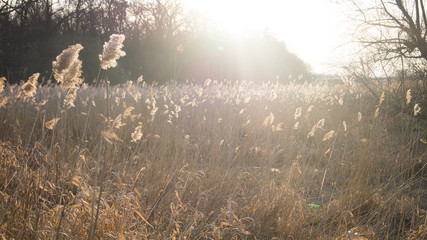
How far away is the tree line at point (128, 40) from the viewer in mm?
14375

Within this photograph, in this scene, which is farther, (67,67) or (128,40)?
(128,40)

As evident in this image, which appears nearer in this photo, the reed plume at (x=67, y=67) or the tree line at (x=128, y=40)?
the reed plume at (x=67, y=67)

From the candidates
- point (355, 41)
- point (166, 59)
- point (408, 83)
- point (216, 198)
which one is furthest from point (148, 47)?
point (216, 198)

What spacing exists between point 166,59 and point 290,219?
17.6 m

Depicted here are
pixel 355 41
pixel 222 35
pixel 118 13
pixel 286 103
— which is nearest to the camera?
pixel 286 103

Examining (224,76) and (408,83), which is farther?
(224,76)

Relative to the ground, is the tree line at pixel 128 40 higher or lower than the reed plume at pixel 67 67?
higher

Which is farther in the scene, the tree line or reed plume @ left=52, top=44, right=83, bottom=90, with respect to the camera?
the tree line

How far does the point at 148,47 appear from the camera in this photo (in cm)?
1900

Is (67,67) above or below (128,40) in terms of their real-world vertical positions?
below

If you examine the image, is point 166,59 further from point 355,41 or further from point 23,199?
point 23,199

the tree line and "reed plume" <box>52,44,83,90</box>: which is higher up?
the tree line

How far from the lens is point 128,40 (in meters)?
18.7

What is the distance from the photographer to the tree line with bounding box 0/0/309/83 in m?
14.4
